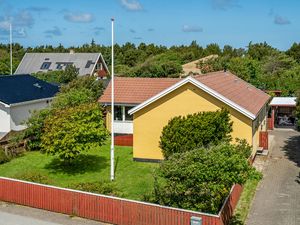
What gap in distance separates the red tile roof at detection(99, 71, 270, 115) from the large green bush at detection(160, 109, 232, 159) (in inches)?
72.3

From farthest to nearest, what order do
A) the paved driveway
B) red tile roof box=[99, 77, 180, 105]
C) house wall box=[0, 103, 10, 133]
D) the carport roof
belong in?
the carport roof < red tile roof box=[99, 77, 180, 105] < house wall box=[0, 103, 10, 133] < the paved driveway

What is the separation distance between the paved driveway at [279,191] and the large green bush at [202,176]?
7.32 feet

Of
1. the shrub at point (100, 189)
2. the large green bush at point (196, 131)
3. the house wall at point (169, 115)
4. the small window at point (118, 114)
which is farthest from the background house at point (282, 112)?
the shrub at point (100, 189)

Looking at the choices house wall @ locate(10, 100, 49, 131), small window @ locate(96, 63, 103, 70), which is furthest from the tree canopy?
house wall @ locate(10, 100, 49, 131)

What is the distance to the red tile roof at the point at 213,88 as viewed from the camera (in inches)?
1082

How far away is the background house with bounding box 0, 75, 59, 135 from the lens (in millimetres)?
34625

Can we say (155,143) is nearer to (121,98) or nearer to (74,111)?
(74,111)

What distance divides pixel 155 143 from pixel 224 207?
1092cm

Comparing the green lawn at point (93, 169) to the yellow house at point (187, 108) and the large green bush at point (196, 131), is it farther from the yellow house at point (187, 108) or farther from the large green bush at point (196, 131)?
the large green bush at point (196, 131)

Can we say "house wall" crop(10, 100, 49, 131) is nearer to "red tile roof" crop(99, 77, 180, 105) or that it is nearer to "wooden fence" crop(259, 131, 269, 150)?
"red tile roof" crop(99, 77, 180, 105)

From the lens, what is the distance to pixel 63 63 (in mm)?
75812

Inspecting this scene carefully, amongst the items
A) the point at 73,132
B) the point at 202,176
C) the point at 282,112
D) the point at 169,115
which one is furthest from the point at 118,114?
the point at 202,176

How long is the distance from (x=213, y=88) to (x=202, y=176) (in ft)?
38.5

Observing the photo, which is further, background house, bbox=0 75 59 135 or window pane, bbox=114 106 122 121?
window pane, bbox=114 106 122 121
